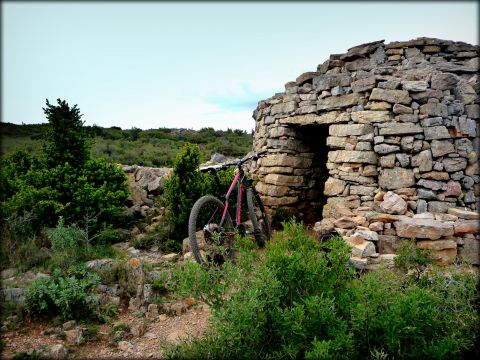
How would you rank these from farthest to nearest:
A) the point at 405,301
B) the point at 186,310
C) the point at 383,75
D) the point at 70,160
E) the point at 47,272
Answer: the point at 70,160, the point at 383,75, the point at 47,272, the point at 186,310, the point at 405,301

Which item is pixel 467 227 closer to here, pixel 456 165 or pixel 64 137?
pixel 456 165

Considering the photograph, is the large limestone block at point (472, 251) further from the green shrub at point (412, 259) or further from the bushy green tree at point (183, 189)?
the bushy green tree at point (183, 189)

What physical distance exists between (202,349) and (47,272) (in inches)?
102

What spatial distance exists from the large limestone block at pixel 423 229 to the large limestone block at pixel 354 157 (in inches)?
41.5

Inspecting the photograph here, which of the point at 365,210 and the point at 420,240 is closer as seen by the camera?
the point at 420,240

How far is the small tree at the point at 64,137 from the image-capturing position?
5.50m

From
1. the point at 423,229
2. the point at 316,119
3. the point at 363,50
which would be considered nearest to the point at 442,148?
the point at 423,229

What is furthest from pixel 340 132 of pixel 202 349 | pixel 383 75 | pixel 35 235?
pixel 35 235

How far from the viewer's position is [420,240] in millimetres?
4242

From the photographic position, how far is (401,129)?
4.76 m

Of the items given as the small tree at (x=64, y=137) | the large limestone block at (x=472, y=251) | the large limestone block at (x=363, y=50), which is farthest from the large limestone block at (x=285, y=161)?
the small tree at (x=64, y=137)

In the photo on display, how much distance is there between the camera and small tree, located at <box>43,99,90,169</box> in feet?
18.1

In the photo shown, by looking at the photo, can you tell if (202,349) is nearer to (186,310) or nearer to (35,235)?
(186,310)

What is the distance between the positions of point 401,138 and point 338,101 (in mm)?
1120
